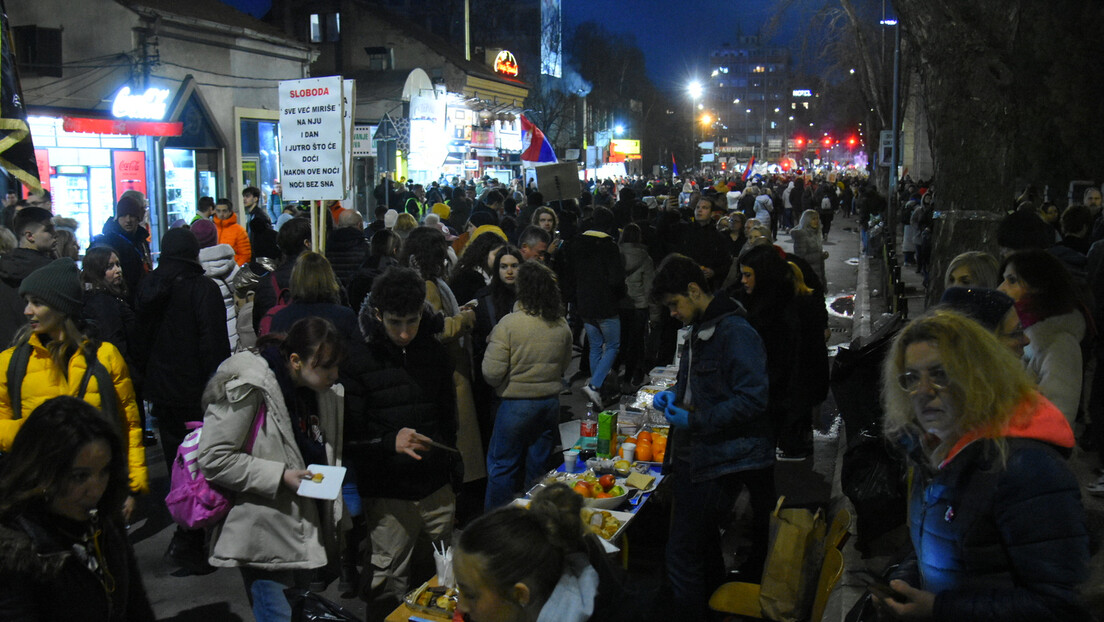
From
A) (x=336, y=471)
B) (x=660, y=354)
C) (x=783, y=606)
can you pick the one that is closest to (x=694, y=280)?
(x=783, y=606)

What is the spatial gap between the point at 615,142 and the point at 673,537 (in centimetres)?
6895

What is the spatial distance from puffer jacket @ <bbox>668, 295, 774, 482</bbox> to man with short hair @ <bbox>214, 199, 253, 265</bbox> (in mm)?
9321

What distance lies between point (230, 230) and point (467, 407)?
7673 millimetres

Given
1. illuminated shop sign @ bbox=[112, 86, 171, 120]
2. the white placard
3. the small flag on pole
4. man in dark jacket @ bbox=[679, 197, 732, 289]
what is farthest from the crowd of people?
illuminated shop sign @ bbox=[112, 86, 171, 120]

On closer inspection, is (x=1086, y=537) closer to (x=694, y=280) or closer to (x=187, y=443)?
(x=694, y=280)

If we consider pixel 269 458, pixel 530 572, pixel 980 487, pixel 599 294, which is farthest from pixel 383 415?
pixel 599 294

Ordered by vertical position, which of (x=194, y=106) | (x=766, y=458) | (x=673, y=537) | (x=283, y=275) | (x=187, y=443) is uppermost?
(x=194, y=106)

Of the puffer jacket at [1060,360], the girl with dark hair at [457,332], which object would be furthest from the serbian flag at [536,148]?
the puffer jacket at [1060,360]

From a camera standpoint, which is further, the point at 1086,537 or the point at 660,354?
the point at 660,354

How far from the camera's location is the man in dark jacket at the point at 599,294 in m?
9.89

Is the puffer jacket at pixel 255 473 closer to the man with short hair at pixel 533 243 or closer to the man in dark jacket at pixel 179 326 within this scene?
the man in dark jacket at pixel 179 326

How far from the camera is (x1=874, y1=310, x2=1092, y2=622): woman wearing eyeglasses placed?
228 centimetres

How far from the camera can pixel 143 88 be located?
63.9ft

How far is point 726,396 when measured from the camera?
4785 millimetres
